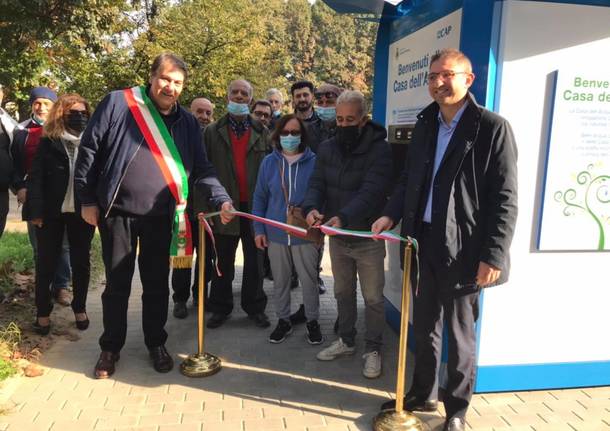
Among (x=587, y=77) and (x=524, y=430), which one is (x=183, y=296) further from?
(x=587, y=77)

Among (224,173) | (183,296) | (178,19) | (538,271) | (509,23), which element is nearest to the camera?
(509,23)

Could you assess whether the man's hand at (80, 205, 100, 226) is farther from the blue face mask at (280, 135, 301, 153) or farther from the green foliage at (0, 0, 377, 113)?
the green foliage at (0, 0, 377, 113)

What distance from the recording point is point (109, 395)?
333cm

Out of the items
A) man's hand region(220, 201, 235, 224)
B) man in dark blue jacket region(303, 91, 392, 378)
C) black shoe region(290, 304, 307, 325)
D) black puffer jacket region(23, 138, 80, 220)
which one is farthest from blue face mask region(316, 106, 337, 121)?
black puffer jacket region(23, 138, 80, 220)

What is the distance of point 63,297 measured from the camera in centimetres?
497

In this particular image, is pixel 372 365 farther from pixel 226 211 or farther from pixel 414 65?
pixel 414 65

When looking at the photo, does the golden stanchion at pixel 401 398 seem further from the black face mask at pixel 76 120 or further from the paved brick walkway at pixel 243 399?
the black face mask at pixel 76 120

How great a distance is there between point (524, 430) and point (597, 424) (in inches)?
19.3

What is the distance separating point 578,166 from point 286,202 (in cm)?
209

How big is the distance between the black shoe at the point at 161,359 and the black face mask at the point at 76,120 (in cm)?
188

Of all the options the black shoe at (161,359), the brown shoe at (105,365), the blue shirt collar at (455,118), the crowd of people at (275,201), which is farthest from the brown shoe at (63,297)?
the blue shirt collar at (455,118)

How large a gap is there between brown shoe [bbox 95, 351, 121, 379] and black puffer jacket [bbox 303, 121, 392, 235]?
1816 millimetres

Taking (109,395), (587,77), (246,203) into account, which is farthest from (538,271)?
(109,395)

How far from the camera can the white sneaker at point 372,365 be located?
3621 millimetres
